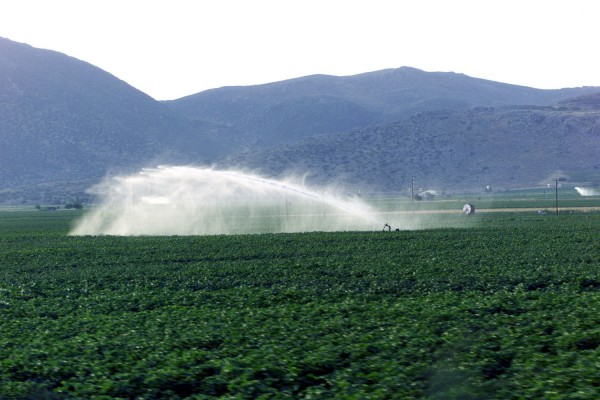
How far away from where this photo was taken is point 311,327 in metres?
18.6

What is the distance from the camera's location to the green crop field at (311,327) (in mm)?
14383

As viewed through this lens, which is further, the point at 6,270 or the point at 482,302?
the point at 6,270

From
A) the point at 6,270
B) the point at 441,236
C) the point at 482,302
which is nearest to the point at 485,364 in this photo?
the point at 482,302

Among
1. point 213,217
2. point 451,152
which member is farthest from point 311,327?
point 451,152

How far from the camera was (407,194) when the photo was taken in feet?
469

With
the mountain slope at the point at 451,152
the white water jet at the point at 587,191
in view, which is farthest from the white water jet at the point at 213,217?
the white water jet at the point at 587,191

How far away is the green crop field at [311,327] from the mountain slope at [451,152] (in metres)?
117

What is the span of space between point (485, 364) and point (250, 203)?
122920mm

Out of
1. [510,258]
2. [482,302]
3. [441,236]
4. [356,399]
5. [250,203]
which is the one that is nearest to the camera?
[356,399]

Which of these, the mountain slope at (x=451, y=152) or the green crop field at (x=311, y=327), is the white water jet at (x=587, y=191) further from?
the green crop field at (x=311, y=327)

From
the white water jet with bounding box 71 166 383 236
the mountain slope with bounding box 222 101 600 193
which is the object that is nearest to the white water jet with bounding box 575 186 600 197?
the mountain slope with bounding box 222 101 600 193

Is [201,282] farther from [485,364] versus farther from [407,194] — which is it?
[407,194]

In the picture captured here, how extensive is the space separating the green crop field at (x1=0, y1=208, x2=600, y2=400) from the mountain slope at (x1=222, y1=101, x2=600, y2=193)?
117 meters

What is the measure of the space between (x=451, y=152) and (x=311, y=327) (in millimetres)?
142423
